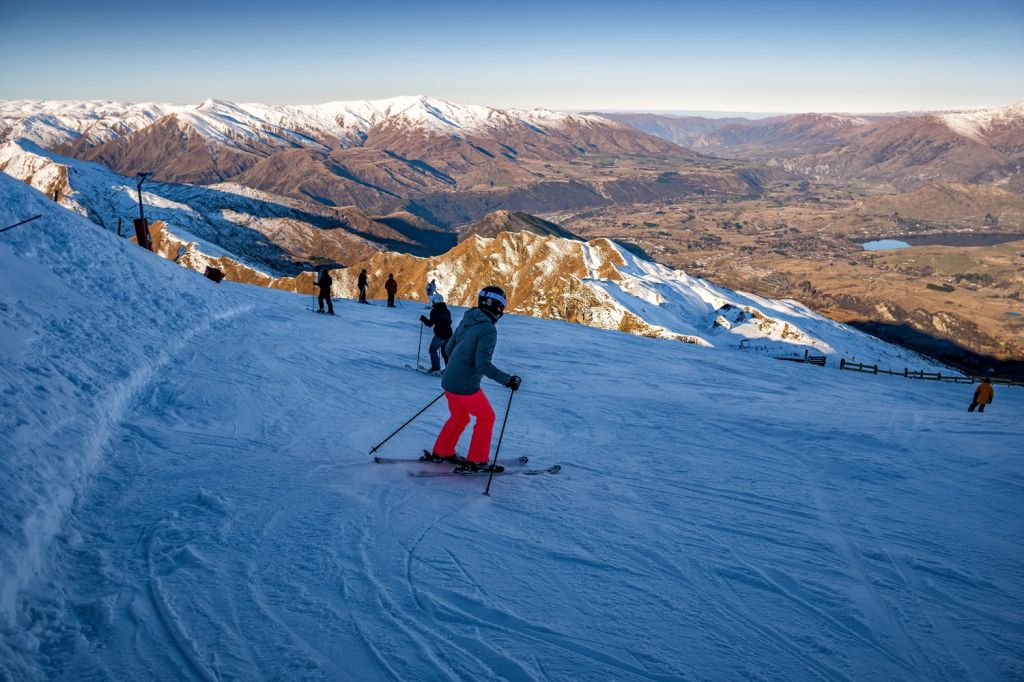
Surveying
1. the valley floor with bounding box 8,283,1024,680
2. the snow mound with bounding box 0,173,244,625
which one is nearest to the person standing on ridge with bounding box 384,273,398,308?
the snow mound with bounding box 0,173,244,625

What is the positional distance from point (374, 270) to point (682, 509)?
10913 centimetres

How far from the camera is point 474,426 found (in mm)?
7789

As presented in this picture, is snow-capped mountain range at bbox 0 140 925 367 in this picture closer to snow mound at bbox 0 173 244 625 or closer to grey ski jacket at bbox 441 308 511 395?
snow mound at bbox 0 173 244 625

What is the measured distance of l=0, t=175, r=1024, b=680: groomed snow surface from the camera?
4570 millimetres

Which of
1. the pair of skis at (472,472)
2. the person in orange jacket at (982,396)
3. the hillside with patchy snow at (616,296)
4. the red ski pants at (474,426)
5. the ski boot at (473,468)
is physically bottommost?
the hillside with patchy snow at (616,296)

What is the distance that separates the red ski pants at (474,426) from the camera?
7660 millimetres

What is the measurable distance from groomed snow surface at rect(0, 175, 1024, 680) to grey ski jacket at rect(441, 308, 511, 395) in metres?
1.35

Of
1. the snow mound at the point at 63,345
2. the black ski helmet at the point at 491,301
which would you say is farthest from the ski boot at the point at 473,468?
the snow mound at the point at 63,345

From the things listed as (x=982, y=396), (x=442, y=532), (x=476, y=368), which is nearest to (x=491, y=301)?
(x=476, y=368)

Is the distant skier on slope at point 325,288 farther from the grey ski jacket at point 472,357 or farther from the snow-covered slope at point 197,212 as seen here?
the snow-covered slope at point 197,212

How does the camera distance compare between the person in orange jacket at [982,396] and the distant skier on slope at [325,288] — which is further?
the distant skier on slope at [325,288]

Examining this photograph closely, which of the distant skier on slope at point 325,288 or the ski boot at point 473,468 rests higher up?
the distant skier on slope at point 325,288

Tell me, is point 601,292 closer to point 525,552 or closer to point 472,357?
point 472,357

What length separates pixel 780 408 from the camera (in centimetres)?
1370
